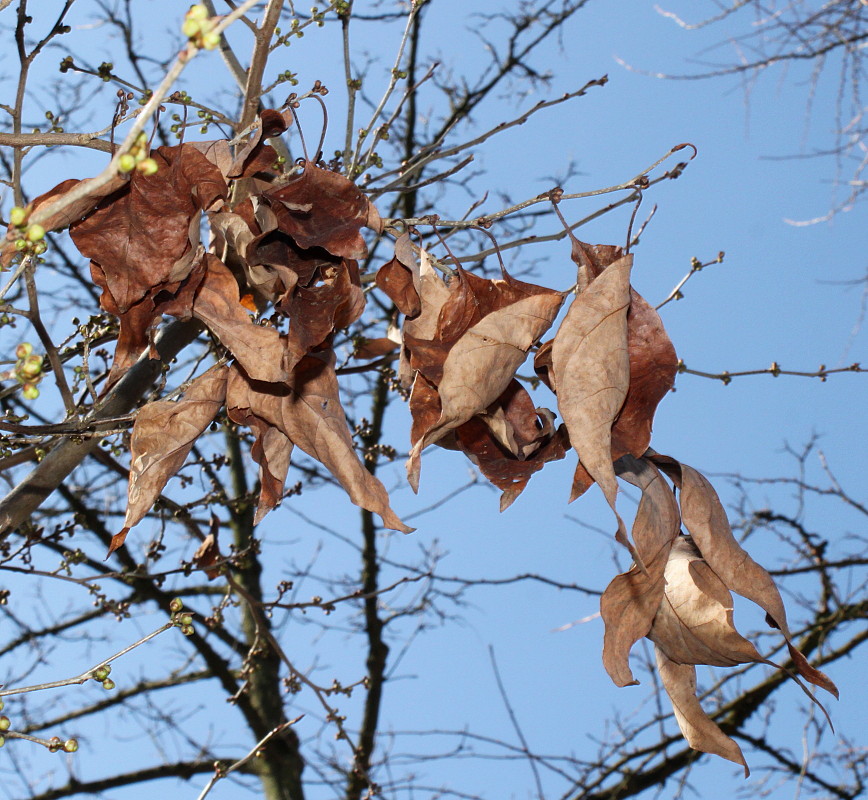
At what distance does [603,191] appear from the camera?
150 cm

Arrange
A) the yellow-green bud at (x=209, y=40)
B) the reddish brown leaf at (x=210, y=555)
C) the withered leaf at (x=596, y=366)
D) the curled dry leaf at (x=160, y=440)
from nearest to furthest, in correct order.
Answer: the yellow-green bud at (x=209, y=40) → the withered leaf at (x=596, y=366) → the curled dry leaf at (x=160, y=440) → the reddish brown leaf at (x=210, y=555)

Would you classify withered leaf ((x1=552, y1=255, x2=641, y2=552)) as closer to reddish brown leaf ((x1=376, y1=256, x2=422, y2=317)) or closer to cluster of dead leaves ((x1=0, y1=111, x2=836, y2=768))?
cluster of dead leaves ((x1=0, y1=111, x2=836, y2=768))

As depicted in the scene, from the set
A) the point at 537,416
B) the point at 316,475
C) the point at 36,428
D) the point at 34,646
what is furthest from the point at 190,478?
the point at 34,646

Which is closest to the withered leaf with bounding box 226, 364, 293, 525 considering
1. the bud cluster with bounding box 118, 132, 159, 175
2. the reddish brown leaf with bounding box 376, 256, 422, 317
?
the reddish brown leaf with bounding box 376, 256, 422, 317

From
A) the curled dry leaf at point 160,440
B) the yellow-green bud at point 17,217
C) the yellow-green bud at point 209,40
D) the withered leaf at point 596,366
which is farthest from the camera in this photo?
the curled dry leaf at point 160,440

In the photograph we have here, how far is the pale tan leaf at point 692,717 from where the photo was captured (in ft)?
3.89

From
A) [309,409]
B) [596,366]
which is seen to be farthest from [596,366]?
[309,409]

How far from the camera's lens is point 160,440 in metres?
1.28

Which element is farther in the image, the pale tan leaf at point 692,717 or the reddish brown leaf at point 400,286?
the reddish brown leaf at point 400,286

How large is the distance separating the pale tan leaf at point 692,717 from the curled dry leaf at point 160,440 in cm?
80

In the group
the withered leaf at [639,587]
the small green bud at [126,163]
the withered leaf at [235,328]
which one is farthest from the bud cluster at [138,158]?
the withered leaf at [639,587]

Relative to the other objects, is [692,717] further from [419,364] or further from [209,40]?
[209,40]

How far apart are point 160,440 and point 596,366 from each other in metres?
0.67

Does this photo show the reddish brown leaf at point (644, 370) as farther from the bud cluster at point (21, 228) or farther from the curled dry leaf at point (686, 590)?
the bud cluster at point (21, 228)
